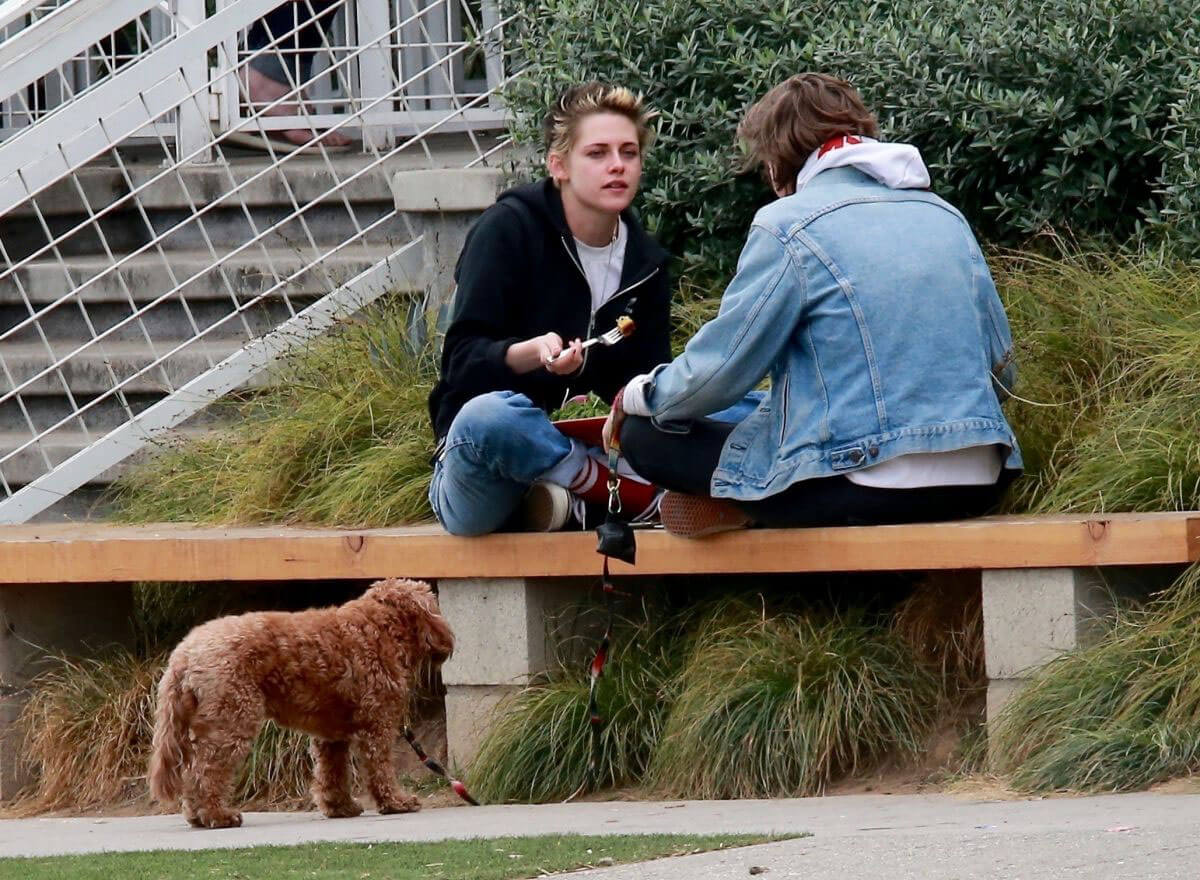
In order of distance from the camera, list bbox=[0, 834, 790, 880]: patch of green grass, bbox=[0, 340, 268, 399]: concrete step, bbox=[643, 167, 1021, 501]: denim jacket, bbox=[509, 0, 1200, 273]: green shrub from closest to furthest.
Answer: bbox=[0, 834, 790, 880]: patch of green grass
bbox=[643, 167, 1021, 501]: denim jacket
bbox=[509, 0, 1200, 273]: green shrub
bbox=[0, 340, 268, 399]: concrete step

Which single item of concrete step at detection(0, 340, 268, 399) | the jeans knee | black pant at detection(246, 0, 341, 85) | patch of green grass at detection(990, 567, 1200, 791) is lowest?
patch of green grass at detection(990, 567, 1200, 791)

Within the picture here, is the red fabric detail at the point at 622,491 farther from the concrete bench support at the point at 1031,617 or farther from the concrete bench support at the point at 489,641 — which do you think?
A: the concrete bench support at the point at 1031,617

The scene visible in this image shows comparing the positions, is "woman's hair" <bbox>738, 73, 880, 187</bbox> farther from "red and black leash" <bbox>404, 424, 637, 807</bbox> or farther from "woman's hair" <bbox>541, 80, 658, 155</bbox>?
"red and black leash" <bbox>404, 424, 637, 807</bbox>

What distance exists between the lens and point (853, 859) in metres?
3.89

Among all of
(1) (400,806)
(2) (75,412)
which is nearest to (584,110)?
(1) (400,806)

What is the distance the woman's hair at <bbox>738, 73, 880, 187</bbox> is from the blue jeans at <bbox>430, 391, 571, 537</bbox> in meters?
0.94

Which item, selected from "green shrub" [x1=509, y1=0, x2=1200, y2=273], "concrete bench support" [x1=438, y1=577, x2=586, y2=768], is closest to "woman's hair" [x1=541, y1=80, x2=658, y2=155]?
"green shrub" [x1=509, y1=0, x2=1200, y2=273]

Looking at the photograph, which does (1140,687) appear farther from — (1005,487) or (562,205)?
(562,205)

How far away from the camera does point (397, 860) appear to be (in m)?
4.34

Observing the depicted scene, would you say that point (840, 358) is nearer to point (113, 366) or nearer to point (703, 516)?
point (703, 516)

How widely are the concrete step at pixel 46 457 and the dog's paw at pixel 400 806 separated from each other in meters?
2.59

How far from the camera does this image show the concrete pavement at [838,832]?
12.3ft

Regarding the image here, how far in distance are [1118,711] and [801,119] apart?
1.67 meters

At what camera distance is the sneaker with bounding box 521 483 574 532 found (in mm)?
5633
